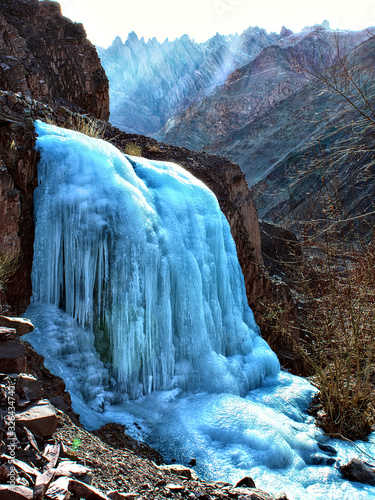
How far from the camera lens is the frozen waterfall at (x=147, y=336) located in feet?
12.4

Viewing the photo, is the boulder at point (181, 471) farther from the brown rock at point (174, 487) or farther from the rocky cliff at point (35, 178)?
the rocky cliff at point (35, 178)

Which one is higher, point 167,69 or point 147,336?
point 167,69

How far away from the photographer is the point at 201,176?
893cm

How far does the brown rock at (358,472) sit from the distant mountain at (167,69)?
7764cm

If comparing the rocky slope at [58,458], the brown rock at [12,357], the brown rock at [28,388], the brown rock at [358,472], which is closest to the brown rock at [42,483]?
the rocky slope at [58,458]

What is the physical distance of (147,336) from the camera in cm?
463

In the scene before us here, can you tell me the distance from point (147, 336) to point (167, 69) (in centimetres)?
8992

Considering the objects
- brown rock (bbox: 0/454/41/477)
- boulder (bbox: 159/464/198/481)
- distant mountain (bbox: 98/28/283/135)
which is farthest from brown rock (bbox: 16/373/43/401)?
distant mountain (bbox: 98/28/283/135)

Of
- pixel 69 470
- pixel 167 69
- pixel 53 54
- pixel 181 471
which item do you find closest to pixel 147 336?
pixel 181 471

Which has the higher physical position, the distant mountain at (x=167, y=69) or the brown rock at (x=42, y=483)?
the distant mountain at (x=167, y=69)

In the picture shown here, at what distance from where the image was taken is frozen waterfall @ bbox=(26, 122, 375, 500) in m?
3.78

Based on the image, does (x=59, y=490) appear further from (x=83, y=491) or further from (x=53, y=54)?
(x=53, y=54)

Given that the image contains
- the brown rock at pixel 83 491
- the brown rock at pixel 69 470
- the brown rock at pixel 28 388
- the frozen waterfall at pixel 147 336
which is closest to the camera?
the brown rock at pixel 83 491

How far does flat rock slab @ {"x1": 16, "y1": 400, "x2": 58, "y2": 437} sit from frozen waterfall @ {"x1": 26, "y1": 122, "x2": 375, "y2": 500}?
53.3 inches
